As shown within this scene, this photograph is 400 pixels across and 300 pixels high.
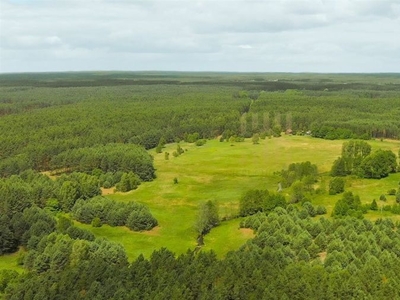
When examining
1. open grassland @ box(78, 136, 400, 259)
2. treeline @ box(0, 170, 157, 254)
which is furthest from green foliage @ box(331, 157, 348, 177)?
treeline @ box(0, 170, 157, 254)

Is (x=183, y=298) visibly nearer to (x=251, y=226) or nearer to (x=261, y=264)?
(x=261, y=264)

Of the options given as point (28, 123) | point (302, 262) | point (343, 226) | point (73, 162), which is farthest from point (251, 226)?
point (28, 123)

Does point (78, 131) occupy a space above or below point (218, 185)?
above

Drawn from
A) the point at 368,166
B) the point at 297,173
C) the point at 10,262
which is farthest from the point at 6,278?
the point at 368,166

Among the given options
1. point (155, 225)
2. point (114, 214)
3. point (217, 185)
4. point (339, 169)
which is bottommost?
point (155, 225)

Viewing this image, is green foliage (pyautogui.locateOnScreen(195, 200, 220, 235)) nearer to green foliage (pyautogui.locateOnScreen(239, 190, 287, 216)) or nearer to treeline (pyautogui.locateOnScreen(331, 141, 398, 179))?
green foliage (pyautogui.locateOnScreen(239, 190, 287, 216))

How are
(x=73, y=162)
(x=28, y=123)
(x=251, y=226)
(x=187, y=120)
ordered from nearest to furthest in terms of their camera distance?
1. (x=251, y=226)
2. (x=73, y=162)
3. (x=28, y=123)
4. (x=187, y=120)

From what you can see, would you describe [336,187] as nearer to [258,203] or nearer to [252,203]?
[258,203]
